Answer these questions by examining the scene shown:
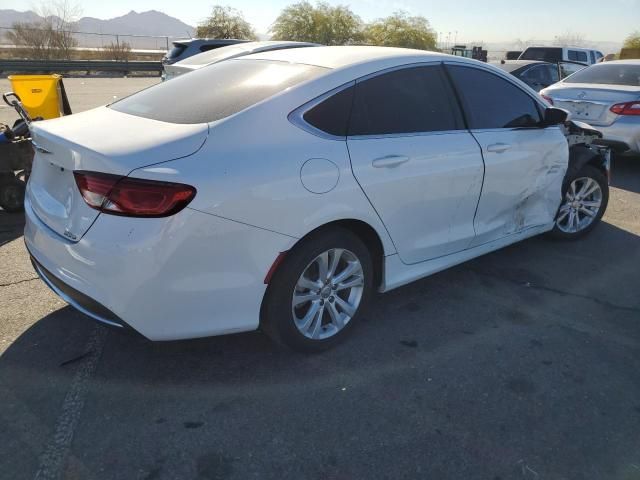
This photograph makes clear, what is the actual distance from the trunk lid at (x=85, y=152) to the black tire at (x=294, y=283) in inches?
29.1

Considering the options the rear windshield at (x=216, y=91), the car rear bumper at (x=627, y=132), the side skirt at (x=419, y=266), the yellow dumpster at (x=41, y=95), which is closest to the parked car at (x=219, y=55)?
the yellow dumpster at (x=41, y=95)

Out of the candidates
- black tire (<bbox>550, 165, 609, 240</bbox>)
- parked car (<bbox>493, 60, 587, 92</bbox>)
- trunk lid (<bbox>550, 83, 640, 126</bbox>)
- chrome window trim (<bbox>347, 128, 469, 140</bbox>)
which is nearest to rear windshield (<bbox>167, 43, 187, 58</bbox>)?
parked car (<bbox>493, 60, 587, 92</bbox>)

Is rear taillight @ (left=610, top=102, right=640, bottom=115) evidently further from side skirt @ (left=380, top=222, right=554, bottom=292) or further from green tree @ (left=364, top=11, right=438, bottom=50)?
green tree @ (left=364, top=11, right=438, bottom=50)

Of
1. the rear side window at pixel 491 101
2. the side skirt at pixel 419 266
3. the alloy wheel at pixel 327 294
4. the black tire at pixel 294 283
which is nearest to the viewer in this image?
the black tire at pixel 294 283

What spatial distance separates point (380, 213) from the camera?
10.2 ft

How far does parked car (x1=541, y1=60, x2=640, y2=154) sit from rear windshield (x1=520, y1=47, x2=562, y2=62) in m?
Answer: 10.7

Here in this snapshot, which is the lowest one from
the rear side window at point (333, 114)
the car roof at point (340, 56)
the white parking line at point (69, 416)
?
the white parking line at point (69, 416)

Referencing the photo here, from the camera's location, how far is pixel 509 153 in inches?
154

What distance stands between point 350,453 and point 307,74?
1.99m

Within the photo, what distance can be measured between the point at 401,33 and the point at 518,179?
38565 mm

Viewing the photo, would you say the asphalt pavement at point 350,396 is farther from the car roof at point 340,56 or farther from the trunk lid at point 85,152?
the car roof at point 340,56

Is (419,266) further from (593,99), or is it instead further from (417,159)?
(593,99)

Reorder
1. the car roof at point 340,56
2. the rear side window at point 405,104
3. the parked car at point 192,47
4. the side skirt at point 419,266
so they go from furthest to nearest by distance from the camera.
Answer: the parked car at point 192,47
the side skirt at point 419,266
the car roof at point 340,56
the rear side window at point 405,104

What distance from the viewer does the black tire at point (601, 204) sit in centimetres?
495
